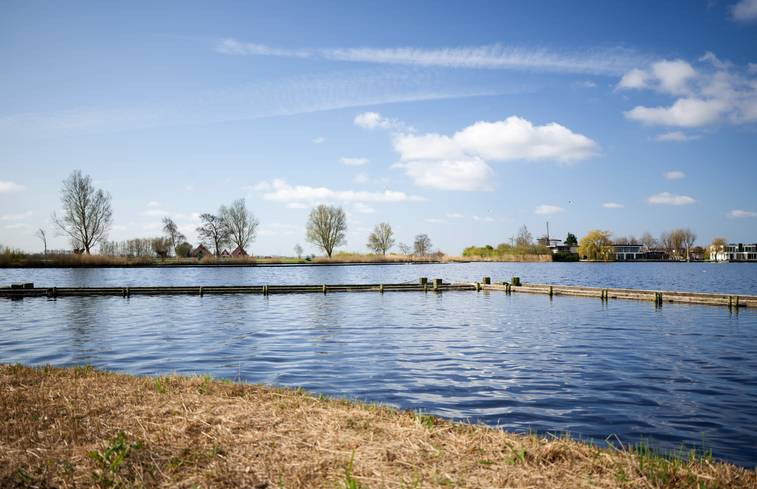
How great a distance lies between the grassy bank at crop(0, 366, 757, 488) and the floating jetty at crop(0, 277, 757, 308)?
1309 inches

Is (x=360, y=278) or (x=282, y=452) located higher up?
(x=282, y=452)

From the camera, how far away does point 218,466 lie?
5590mm

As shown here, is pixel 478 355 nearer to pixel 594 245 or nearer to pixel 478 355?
pixel 478 355

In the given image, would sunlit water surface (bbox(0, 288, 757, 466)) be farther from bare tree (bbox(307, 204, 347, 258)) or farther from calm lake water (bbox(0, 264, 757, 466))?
bare tree (bbox(307, 204, 347, 258))

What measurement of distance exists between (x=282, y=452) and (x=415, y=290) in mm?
44397

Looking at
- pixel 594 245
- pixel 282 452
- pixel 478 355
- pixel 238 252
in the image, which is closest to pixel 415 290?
pixel 478 355

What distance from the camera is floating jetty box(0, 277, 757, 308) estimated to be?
1391 inches

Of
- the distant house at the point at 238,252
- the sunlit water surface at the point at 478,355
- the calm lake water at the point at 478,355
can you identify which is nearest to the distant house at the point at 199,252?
the distant house at the point at 238,252

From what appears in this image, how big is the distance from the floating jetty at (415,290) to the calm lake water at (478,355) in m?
1.55

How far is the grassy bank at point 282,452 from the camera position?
17.5 ft

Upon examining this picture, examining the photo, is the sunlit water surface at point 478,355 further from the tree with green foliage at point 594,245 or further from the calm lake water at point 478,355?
the tree with green foliage at point 594,245

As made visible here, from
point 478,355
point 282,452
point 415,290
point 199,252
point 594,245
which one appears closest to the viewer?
point 282,452

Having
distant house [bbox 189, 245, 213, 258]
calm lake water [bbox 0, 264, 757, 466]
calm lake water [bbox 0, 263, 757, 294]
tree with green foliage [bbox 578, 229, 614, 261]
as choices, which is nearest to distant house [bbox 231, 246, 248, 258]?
calm lake water [bbox 0, 263, 757, 294]

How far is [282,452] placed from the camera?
19.9 feet
